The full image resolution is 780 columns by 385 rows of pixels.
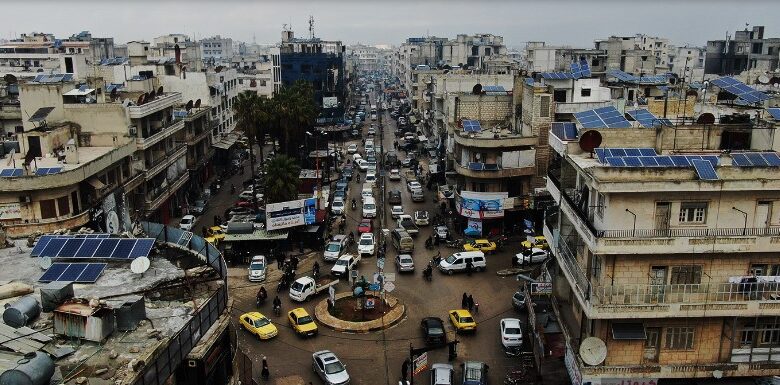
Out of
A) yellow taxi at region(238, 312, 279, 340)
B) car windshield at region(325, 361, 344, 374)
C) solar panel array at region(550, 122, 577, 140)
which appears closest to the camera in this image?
car windshield at region(325, 361, 344, 374)

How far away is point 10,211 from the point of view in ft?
125

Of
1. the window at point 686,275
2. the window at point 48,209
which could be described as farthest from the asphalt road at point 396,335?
the window at point 48,209

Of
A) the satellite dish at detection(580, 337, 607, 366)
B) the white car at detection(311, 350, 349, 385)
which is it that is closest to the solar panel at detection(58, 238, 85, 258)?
the white car at detection(311, 350, 349, 385)

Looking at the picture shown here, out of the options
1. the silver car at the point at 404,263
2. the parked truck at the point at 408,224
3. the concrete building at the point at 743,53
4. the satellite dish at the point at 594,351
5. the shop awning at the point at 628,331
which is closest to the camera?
the satellite dish at the point at 594,351

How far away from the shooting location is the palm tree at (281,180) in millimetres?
51062

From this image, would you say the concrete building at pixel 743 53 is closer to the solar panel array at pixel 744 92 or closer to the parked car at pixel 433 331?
the solar panel array at pixel 744 92

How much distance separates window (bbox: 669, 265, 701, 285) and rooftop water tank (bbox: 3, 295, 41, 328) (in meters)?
22.3

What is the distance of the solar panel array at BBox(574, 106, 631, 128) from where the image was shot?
31469 mm

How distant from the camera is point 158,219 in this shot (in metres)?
54.9

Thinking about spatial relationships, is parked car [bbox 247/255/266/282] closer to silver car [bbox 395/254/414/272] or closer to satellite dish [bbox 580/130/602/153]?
silver car [bbox 395/254/414/272]

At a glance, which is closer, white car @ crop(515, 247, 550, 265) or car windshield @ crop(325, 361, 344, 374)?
car windshield @ crop(325, 361, 344, 374)

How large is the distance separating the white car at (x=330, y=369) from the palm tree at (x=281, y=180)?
70.5 ft

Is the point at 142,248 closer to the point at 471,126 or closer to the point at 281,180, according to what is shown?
the point at 281,180

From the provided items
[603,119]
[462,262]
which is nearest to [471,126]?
[462,262]
